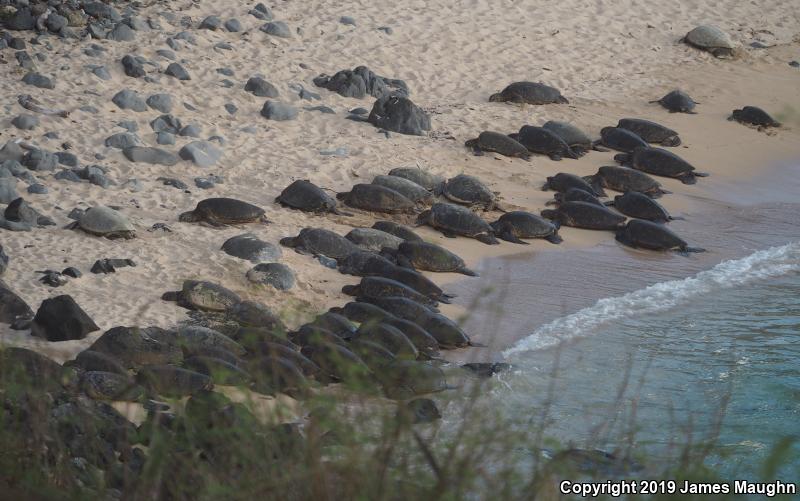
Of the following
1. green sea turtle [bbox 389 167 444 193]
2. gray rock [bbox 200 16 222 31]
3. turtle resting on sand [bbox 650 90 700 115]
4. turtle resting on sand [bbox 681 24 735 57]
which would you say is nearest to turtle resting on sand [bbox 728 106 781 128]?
turtle resting on sand [bbox 650 90 700 115]

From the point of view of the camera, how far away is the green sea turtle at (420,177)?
9.51m

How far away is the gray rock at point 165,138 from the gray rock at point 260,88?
155 centimetres

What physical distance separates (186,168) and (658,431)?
4.99 meters

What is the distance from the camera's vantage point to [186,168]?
913 cm

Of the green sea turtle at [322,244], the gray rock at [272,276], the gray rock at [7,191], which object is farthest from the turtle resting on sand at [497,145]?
the gray rock at [7,191]

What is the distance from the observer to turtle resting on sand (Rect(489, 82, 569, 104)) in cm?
1199

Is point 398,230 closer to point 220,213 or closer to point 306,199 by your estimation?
point 306,199

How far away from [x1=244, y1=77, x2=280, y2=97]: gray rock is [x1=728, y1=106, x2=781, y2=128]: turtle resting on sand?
5660mm

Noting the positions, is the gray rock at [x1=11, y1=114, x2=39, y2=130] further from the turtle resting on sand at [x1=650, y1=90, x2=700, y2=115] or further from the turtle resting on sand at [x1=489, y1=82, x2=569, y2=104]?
the turtle resting on sand at [x1=650, y1=90, x2=700, y2=115]

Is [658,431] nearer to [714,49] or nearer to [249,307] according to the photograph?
[249,307]

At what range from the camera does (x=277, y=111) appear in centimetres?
1045

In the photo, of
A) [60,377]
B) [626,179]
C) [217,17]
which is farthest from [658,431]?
[217,17]

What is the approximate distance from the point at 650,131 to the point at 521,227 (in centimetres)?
339

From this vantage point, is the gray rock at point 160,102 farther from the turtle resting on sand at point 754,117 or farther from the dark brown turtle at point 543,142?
the turtle resting on sand at point 754,117
